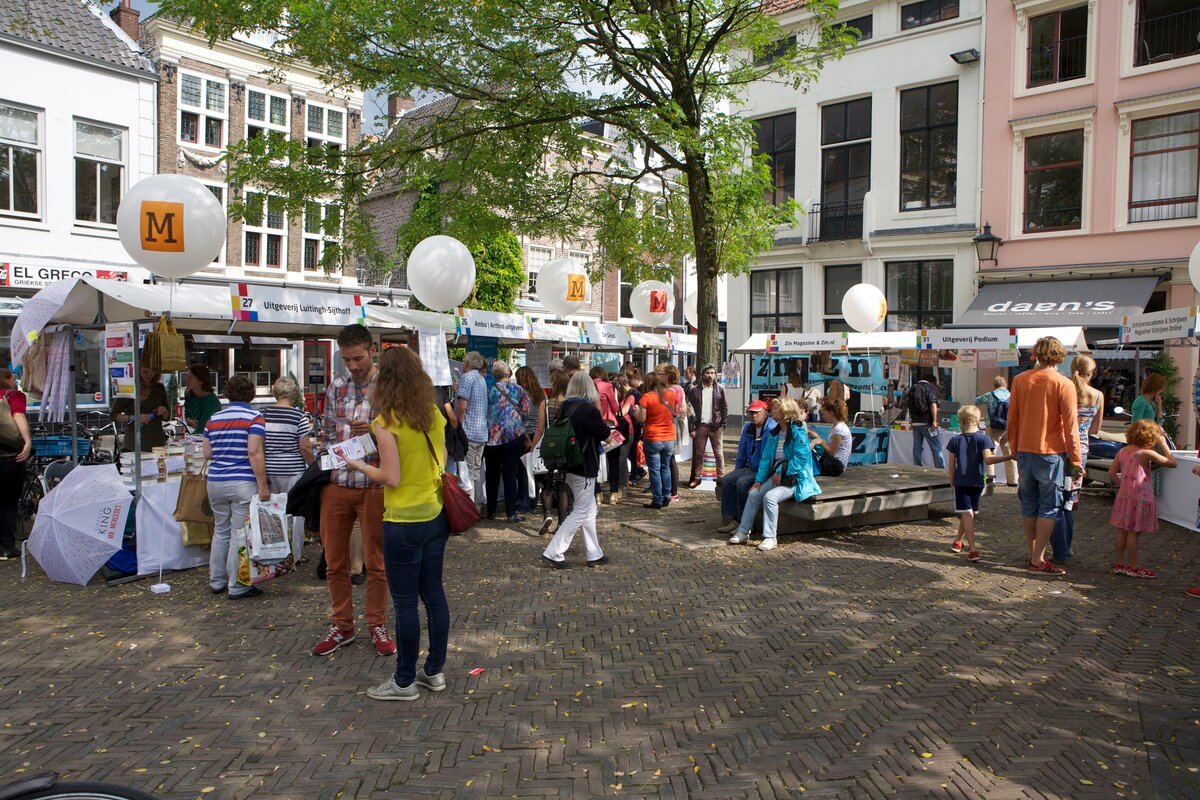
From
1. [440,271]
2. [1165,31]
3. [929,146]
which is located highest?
[1165,31]

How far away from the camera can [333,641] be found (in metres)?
4.70

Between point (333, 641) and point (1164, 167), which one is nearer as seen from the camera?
point (333, 641)

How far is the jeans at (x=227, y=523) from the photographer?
569 centimetres

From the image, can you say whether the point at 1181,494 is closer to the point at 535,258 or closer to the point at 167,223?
the point at 167,223

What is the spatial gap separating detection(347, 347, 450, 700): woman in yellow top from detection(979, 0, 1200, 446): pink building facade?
16126 millimetres

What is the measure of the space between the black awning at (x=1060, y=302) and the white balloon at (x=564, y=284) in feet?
33.3

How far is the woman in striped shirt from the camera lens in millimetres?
6137

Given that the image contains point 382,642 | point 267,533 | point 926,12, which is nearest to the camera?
point 382,642

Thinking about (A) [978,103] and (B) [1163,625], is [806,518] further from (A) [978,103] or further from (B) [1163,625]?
(A) [978,103]

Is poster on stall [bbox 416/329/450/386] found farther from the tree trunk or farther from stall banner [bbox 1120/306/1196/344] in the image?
stall banner [bbox 1120/306/1196/344]

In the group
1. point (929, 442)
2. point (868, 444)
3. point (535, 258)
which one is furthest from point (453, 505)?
point (535, 258)

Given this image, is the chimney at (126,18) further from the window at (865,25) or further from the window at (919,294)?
the window at (919,294)

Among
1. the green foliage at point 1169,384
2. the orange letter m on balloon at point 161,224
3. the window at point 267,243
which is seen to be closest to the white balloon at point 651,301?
the orange letter m on balloon at point 161,224

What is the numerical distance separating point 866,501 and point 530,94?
20.9 feet
